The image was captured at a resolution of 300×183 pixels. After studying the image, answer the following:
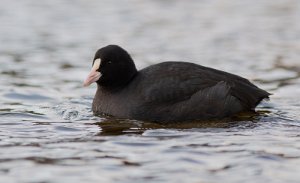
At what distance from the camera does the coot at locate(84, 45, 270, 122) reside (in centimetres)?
953

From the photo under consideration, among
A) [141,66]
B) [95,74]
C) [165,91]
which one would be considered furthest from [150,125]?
[141,66]

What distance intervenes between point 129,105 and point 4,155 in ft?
7.34

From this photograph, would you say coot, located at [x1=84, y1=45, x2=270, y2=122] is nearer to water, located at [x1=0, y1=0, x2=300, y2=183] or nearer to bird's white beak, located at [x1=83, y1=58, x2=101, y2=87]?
bird's white beak, located at [x1=83, y1=58, x2=101, y2=87]

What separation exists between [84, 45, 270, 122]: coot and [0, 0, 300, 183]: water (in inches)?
8.6

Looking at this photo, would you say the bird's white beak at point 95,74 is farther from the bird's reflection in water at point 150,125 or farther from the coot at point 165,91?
the bird's reflection in water at point 150,125

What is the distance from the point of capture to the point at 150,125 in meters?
9.31

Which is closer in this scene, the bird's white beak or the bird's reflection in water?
the bird's reflection in water

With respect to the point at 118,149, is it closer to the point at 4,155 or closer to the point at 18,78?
the point at 4,155

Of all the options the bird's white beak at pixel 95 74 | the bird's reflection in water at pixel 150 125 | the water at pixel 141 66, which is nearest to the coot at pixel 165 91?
the bird's white beak at pixel 95 74

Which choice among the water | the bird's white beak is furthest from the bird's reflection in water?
the bird's white beak

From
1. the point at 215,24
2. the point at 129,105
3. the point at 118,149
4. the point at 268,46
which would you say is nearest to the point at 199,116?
the point at 129,105

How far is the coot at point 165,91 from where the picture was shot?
31.3ft

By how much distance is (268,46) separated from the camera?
15.2 metres

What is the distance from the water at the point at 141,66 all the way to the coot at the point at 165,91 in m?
0.22
